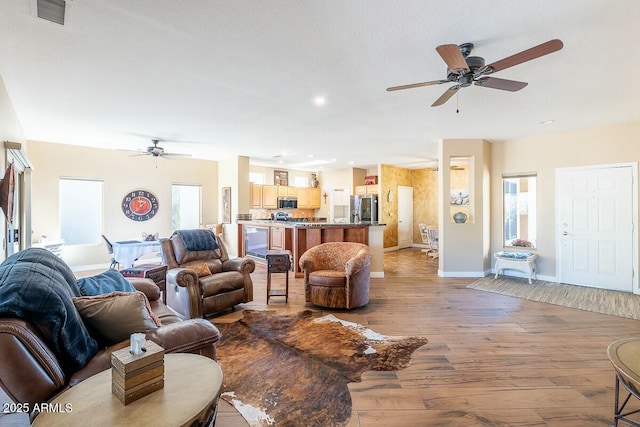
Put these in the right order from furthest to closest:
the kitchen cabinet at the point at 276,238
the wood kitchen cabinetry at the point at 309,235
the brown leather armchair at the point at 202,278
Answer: the kitchen cabinet at the point at 276,238 < the wood kitchen cabinetry at the point at 309,235 < the brown leather armchair at the point at 202,278

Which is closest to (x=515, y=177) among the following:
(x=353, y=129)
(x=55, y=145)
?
(x=353, y=129)

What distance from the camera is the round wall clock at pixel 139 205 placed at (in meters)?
6.97

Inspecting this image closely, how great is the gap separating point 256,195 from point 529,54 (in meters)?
7.51

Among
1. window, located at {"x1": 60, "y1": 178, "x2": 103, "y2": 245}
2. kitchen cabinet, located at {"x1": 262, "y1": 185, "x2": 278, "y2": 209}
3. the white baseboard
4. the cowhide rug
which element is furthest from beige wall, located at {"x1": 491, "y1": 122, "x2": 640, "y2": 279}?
window, located at {"x1": 60, "y1": 178, "x2": 103, "y2": 245}

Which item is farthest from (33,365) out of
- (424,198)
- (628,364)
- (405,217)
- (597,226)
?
(424,198)

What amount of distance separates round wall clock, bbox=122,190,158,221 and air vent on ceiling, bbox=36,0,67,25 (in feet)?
18.6

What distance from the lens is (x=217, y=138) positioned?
223 inches

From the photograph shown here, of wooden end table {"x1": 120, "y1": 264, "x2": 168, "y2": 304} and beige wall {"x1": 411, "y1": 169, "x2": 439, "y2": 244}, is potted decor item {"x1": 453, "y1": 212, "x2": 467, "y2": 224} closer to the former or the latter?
beige wall {"x1": 411, "y1": 169, "x2": 439, "y2": 244}

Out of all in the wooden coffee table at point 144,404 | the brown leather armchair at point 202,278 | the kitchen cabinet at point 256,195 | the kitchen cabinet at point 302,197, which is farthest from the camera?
the kitchen cabinet at point 302,197

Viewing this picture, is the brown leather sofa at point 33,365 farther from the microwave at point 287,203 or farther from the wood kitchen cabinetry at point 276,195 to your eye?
the microwave at point 287,203

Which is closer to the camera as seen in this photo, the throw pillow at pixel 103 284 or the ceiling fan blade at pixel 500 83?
the throw pillow at pixel 103 284

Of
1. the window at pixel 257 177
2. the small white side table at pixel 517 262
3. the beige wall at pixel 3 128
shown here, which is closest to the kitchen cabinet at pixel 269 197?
the window at pixel 257 177

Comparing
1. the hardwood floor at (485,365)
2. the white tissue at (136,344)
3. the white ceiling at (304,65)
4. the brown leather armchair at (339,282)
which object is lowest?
the hardwood floor at (485,365)

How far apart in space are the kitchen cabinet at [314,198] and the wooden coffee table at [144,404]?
8.89 meters
